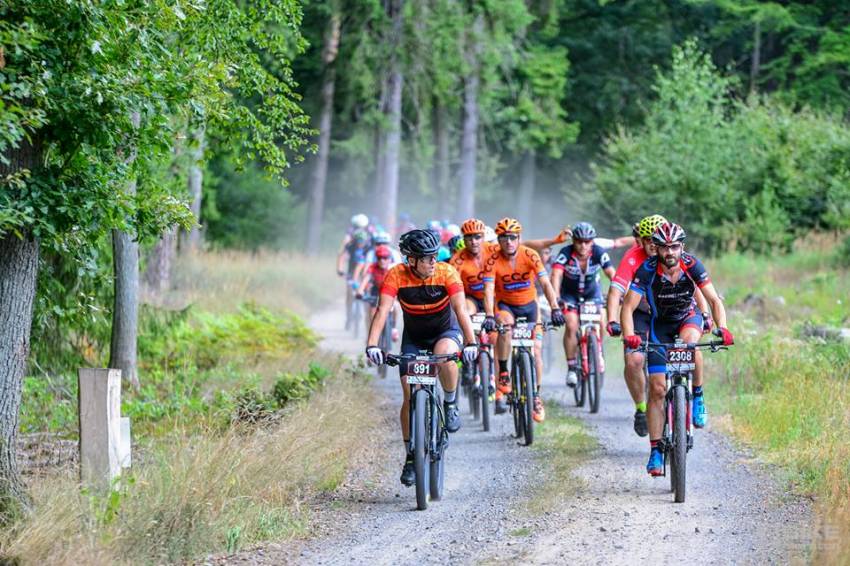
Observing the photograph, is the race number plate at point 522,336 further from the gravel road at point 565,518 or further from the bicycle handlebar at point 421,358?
the bicycle handlebar at point 421,358

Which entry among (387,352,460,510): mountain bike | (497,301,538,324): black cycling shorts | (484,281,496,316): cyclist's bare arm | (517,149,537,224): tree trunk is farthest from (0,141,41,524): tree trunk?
(517,149,537,224): tree trunk

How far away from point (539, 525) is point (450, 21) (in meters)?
24.2

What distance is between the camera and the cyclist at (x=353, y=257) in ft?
71.8

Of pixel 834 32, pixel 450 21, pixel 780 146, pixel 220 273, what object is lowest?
pixel 220 273

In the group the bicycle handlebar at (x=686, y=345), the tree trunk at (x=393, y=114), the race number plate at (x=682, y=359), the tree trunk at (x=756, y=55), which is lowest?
the race number plate at (x=682, y=359)

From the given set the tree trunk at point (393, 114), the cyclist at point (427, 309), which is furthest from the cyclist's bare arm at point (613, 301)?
the tree trunk at point (393, 114)

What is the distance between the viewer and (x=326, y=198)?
54844 millimetres

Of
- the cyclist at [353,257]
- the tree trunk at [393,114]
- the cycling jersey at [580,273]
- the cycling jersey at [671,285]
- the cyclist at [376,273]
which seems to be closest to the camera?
the cycling jersey at [671,285]

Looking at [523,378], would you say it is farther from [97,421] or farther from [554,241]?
[97,421]

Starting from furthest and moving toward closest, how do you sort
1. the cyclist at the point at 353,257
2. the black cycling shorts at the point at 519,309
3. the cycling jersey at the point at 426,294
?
the cyclist at the point at 353,257
the black cycling shorts at the point at 519,309
the cycling jersey at the point at 426,294

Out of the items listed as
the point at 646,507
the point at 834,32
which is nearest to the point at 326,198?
the point at 834,32

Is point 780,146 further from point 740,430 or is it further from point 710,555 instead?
point 710,555

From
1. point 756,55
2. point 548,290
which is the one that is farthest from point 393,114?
point 548,290

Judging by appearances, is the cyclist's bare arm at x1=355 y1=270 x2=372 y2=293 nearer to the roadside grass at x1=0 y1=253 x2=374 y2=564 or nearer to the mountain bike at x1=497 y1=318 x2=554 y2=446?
the roadside grass at x1=0 y1=253 x2=374 y2=564
